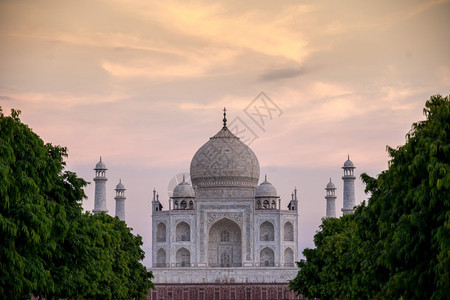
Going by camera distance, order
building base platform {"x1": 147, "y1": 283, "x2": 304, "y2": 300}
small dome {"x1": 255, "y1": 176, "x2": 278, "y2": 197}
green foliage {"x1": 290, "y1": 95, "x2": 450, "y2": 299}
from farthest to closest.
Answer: small dome {"x1": 255, "y1": 176, "x2": 278, "y2": 197} → building base platform {"x1": 147, "y1": 283, "x2": 304, "y2": 300} → green foliage {"x1": 290, "y1": 95, "x2": 450, "y2": 299}

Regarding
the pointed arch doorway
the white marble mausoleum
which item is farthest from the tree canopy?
the pointed arch doorway

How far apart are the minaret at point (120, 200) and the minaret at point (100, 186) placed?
2.54m

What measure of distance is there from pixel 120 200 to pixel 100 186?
3.02 meters

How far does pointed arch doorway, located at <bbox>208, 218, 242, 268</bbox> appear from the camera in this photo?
66000mm

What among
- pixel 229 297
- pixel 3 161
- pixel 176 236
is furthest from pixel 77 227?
pixel 176 236

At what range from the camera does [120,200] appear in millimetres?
69500

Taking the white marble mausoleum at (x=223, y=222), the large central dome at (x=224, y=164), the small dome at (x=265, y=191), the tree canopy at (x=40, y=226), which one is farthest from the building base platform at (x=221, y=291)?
the tree canopy at (x=40, y=226)

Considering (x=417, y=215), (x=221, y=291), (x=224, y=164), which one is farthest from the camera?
(x=224, y=164)

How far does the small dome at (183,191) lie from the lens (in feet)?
221

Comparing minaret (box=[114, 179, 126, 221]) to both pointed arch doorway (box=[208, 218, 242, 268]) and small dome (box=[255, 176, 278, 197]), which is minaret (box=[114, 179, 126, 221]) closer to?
pointed arch doorway (box=[208, 218, 242, 268])

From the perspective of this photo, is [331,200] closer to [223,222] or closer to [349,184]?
[349,184]

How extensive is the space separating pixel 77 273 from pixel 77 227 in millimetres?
1161

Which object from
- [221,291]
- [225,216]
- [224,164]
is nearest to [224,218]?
[225,216]

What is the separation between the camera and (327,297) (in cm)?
3475
